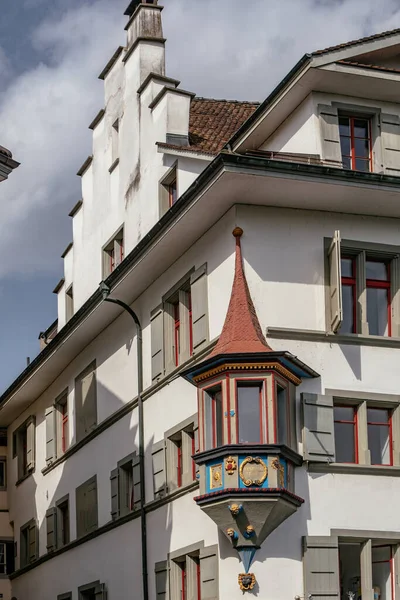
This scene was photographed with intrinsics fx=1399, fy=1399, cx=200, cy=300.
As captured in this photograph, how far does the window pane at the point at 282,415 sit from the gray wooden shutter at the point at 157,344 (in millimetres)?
5466

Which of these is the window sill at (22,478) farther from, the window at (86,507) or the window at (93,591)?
→ the window at (93,591)

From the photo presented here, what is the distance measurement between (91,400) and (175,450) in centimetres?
753

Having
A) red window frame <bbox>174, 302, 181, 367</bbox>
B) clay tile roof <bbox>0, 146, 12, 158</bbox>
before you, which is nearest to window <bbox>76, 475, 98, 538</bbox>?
red window frame <bbox>174, 302, 181, 367</bbox>

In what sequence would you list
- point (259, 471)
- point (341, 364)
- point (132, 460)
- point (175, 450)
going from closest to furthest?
point (259, 471), point (341, 364), point (175, 450), point (132, 460)

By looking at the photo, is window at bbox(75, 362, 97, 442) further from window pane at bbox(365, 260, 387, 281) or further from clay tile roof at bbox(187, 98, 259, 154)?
window pane at bbox(365, 260, 387, 281)

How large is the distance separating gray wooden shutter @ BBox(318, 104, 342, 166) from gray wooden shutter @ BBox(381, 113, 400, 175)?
1.11 meters

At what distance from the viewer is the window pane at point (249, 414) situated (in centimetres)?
2830

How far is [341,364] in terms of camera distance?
1174 inches

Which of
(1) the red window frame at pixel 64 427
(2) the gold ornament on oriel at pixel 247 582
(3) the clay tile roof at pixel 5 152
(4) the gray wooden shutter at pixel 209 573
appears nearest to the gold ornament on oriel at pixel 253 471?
(2) the gold ornament on oriel at pixel 247 582

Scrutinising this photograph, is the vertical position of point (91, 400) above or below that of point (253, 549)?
above

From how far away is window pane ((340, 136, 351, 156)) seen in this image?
3181cm

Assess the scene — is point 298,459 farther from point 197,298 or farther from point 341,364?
point 197,298

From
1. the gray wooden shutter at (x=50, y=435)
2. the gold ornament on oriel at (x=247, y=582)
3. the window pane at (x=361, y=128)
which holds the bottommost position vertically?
the gold ornament on oriel at (x=247, y=582)

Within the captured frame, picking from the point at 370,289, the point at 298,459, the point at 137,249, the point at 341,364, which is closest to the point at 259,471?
the point at 298,459
